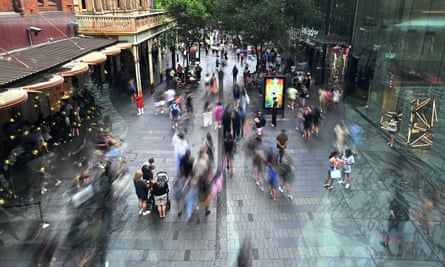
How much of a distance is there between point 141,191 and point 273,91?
33.4 feet

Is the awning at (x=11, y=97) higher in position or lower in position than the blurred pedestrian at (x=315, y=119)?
higher

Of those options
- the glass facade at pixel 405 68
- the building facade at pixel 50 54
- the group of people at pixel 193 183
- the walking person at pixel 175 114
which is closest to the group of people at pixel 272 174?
the group of people at pixel 193 183

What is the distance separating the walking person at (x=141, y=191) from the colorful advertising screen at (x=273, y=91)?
9664 millimetres

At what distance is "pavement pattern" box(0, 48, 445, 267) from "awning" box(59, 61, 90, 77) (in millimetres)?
3893

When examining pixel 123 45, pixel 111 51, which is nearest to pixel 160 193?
pixel 111 51

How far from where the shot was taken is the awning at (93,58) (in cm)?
1530

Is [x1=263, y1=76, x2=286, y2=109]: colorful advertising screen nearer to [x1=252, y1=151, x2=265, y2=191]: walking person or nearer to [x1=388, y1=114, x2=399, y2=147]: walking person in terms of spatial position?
[x1=388, y1=114, x2=399, y2=147]: walking person

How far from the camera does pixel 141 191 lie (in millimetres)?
9328

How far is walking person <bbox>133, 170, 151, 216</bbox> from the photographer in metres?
9.24

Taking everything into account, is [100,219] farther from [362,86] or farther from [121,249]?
[362,86]

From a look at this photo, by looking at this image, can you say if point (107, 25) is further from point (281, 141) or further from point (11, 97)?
point (281, 141)

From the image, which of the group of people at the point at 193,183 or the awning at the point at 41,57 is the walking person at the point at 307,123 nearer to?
the group of people at the point at 193,183

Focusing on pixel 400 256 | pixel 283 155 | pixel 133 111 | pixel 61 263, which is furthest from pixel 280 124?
pixel 61 263

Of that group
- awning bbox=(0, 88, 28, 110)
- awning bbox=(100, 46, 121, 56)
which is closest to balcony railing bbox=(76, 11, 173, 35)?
awning bbox=(100, 46, 121, 56)
